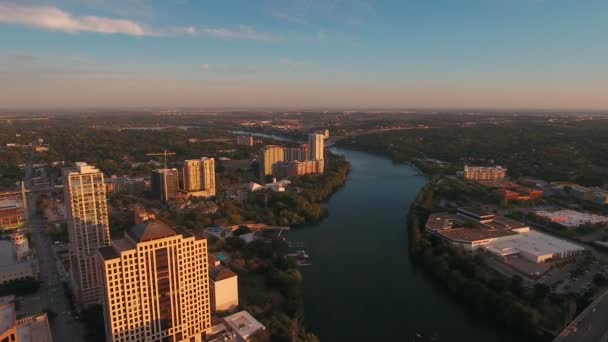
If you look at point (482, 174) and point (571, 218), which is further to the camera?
point (482, 174)

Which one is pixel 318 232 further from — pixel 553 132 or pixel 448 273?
pixel 553 132

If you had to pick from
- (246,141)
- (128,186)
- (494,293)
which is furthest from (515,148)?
(128,186)

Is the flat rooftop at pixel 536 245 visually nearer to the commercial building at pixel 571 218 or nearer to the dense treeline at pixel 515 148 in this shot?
the commercial building at pixel 571 218

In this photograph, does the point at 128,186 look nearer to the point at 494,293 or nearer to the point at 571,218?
the point at 494,293

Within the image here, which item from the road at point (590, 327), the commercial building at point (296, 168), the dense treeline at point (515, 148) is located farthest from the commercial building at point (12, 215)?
the dense treeline at point (515, 148)

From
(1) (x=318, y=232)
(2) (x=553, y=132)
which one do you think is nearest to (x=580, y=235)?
(1) (x=318, y=232)

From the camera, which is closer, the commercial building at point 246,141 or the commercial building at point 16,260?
the commercial building at point 16,260

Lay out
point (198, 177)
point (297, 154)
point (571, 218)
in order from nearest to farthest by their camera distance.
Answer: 1. point (571, 218)
2. point (198, 177)
3. point (297, 154)
